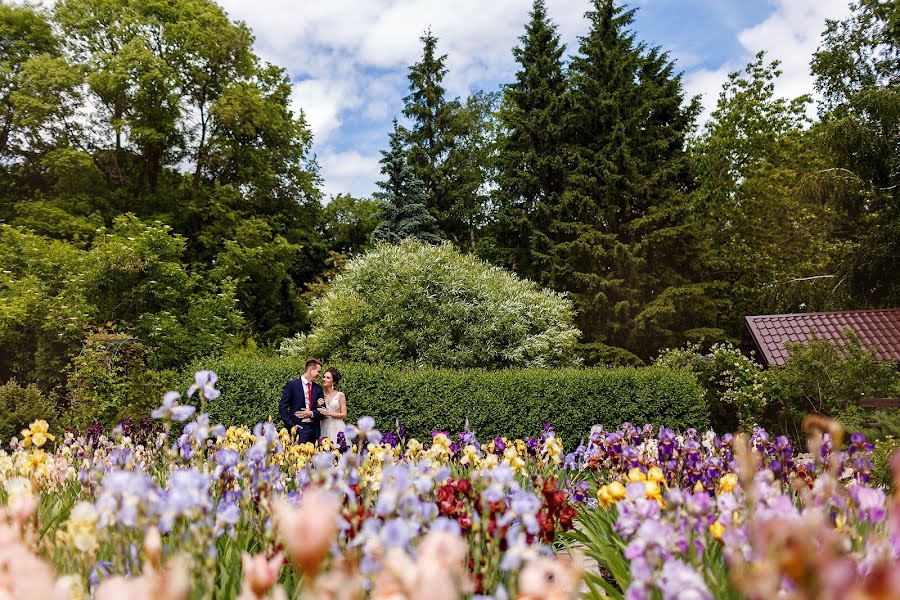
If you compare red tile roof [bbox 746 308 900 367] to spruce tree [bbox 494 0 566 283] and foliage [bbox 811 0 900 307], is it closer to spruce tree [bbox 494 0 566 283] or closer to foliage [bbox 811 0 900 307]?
foliage [bbox 811 0 900 307]

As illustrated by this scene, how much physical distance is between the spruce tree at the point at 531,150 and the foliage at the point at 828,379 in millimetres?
9704

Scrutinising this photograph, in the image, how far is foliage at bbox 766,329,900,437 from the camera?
10.2 metres

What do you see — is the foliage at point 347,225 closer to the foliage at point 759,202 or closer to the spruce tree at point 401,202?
the spruce tree at point 401,202

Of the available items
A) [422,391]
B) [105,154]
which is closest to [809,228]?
[422,391]

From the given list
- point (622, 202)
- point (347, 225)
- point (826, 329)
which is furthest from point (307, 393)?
point (347, 225)

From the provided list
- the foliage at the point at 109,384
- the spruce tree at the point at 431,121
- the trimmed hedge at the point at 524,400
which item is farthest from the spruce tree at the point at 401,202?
the trimmed hedge at the point at 524,400

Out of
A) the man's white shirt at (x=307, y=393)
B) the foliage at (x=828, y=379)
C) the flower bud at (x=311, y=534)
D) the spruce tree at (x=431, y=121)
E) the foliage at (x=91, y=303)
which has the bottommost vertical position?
the foliage at (x=828, y=379)

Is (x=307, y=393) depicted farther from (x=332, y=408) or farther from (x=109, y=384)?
(x=109, y=384)

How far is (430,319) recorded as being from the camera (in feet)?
39.2

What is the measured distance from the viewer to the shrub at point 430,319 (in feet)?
38.5

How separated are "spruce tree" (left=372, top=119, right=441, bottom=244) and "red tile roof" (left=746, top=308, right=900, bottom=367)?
35.3 ft

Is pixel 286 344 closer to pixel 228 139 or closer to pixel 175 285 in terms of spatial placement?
pixel 175 285

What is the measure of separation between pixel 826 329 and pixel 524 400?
9883mm

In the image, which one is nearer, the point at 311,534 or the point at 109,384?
the point at 311,534
